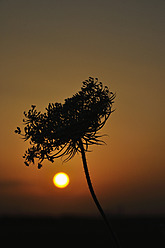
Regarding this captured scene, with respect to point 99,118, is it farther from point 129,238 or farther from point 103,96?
point 129,238

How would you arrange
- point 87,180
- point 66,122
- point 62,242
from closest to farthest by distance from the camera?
point 87,180 → point 66,122 → point 62,242

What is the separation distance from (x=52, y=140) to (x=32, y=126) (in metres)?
1.28

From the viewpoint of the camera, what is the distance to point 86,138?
1834 cm

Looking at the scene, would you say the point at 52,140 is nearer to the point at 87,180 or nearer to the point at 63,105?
the point at 63,105

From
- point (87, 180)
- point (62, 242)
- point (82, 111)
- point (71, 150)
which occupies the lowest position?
point (87, 180)

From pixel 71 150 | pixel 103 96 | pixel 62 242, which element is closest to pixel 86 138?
pixel 71 150

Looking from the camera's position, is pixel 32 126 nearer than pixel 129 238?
Yes

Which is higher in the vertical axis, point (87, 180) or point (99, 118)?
point (99, 118)

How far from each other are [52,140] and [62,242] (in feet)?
142

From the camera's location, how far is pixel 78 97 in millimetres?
18562

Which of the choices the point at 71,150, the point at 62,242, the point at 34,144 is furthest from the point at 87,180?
the point at 62,242

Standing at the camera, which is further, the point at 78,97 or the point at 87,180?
the point at 78,97

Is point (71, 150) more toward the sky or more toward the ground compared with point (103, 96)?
more toward the ground

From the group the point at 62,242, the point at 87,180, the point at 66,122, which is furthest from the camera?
the point at 62,242
